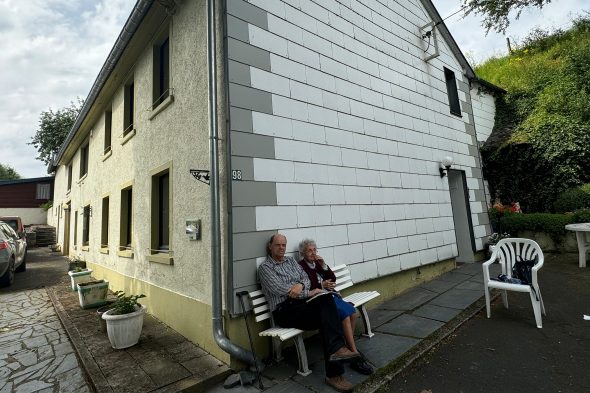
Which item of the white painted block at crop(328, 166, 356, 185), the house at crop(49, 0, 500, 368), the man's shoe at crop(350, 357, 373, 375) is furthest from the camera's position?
the white painted block at crop(328, 166, 356, 185)

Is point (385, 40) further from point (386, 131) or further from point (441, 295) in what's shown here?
point (441, 295)

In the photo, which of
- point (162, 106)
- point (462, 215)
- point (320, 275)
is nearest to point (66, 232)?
point (162, 106)

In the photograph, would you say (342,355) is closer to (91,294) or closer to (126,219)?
(91,294)

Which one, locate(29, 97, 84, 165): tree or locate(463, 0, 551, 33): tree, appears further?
locate(29, 97, 84, 165): tree

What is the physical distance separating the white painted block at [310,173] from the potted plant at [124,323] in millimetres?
2580

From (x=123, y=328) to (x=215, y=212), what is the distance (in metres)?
1.89

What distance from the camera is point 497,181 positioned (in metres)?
9.45

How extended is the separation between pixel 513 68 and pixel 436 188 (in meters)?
10.7

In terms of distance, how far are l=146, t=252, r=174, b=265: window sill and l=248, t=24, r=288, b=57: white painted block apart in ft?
10.3

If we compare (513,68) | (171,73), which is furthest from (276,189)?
(513,68)

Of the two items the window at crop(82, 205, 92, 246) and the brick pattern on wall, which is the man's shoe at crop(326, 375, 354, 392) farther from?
the window at crop(82, 205, 92, 246)

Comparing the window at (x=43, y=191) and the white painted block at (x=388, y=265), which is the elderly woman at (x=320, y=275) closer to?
the white painted block at (x=388, y=265)

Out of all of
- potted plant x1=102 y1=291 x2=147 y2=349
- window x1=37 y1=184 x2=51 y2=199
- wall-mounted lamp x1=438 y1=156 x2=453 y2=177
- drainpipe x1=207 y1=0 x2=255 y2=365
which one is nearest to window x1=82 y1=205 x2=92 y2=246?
potted plant x1=102 y1=291 x2=147 y2=349

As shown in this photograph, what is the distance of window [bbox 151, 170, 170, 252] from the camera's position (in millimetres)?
4969
